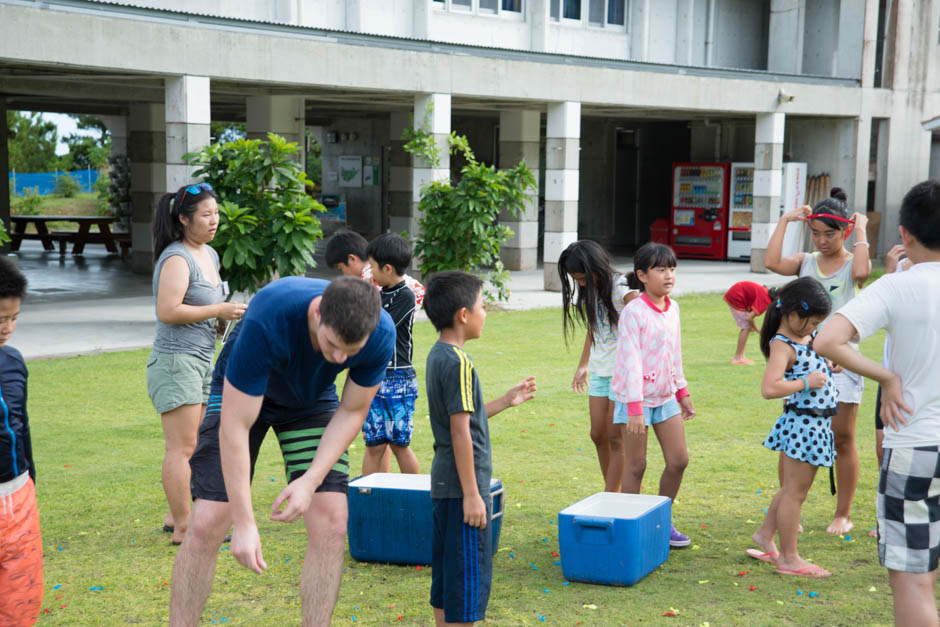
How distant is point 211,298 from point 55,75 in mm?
11712

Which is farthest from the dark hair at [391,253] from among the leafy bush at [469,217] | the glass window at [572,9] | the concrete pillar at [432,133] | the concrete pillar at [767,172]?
the glass window at [572,9]

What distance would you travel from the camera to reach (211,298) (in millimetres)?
5207

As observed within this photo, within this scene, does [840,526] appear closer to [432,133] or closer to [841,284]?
[841,284]

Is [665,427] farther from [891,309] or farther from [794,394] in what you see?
[891,309]

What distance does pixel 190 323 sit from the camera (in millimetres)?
5125

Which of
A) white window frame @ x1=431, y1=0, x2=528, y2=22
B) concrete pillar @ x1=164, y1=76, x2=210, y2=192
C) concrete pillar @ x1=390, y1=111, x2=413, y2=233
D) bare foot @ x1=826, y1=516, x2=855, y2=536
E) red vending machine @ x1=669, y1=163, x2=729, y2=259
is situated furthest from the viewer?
red vending machine @ x1=669, y1=163, x2=729, y2=259

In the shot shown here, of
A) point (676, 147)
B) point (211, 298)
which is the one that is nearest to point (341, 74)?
point (211, 298)

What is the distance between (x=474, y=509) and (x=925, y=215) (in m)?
1.94

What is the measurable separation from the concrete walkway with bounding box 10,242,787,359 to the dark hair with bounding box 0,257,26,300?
335 inches

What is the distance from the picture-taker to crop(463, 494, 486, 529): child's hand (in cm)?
373

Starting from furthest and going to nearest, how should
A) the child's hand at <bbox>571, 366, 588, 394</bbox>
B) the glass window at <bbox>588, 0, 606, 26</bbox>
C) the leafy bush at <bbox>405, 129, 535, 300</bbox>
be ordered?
1. the glass window at <bbox>588, 0, 606, 26</bbox>
2. the leafy bush at <bbox>405, 129, 535, 300</bbox>
3. the child's hand at <bbox>571, 366, 588, 394</bbox>

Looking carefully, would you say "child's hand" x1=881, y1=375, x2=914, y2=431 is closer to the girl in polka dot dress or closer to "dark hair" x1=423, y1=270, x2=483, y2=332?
the girl in polka dot dress

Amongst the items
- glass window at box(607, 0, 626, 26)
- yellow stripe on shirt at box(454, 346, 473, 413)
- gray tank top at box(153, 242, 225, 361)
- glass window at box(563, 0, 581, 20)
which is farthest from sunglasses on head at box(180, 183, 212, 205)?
glass window at box(607, 0, 626, 26)

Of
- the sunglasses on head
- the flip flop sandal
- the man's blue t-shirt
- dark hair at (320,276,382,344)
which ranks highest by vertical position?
the sunglasses on head
